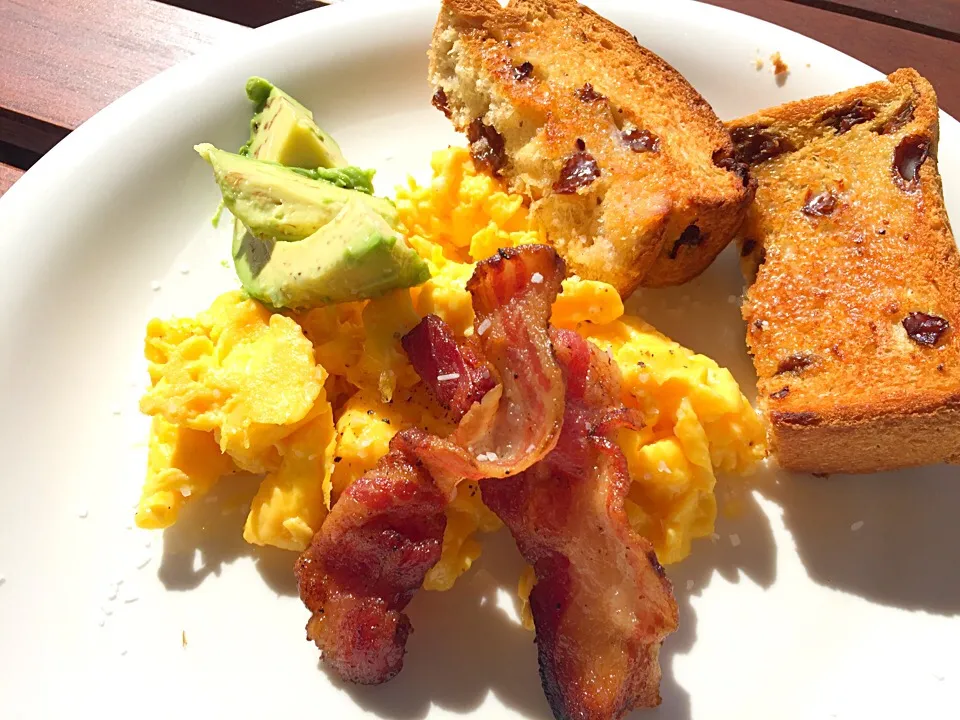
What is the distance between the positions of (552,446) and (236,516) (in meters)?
0.80

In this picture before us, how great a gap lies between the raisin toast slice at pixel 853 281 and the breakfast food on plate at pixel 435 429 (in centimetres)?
15

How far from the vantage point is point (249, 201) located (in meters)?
1.63

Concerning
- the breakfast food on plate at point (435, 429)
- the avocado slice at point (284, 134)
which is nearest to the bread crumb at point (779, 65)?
the breakfast food on plate at point (435, 429)

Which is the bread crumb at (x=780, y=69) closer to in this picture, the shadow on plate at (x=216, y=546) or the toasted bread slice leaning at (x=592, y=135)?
the toasted bread slice leaning at (x=592, y=135)

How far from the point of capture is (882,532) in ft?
5.39

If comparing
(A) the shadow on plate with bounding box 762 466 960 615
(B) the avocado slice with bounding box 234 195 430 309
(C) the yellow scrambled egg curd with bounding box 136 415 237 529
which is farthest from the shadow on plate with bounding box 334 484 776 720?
(B) the avocado slice with bounding box 234 195 430 309

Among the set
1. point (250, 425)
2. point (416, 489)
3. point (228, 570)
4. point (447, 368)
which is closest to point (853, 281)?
point (447, 368)

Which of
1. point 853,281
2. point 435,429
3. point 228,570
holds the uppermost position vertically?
point 853,281

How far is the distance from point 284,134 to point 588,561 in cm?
134

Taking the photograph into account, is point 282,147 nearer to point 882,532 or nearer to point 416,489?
point 416,489

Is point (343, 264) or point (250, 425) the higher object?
point (343, 264)

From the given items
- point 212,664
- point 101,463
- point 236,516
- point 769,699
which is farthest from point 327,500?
point 769,699

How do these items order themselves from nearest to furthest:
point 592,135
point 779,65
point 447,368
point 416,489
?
point 416,489 < point 447,368 < point 592,135 < point 779,65

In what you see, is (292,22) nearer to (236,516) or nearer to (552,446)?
(236,516)
